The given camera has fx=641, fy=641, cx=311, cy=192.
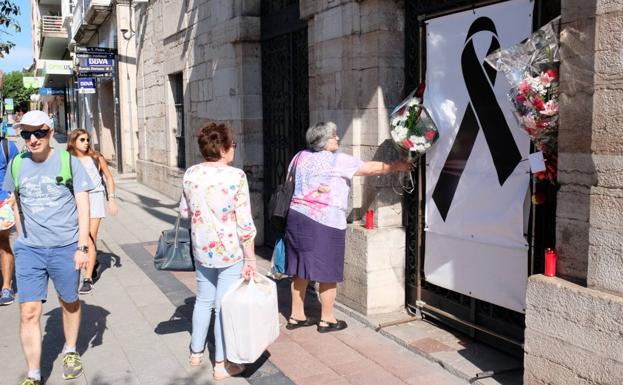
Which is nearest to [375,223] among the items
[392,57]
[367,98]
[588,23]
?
[367,98]

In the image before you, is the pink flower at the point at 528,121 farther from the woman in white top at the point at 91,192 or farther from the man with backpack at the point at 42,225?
the woman in white top at the point at 91,192

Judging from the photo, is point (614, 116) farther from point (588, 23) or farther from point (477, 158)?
point (477, 158)

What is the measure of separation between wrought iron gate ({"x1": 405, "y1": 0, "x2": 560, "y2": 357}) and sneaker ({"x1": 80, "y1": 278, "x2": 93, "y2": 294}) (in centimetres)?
332

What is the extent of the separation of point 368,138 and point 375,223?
2.45ft

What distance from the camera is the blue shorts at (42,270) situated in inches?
164

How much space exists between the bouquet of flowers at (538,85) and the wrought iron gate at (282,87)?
3.42 metres

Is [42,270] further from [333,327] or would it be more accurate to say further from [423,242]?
[423,242]

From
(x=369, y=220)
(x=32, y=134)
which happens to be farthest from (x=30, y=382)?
(x=369, y=220)

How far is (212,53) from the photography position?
9.36 m

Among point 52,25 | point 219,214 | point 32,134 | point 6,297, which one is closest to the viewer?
point 32,134

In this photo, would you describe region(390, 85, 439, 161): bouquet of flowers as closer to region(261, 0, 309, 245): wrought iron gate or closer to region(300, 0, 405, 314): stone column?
region(300, 0, 405, 314): stone column

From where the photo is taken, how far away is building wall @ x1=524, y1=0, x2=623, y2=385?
3229mm

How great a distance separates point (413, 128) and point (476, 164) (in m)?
0.57

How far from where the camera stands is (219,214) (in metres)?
4.24
